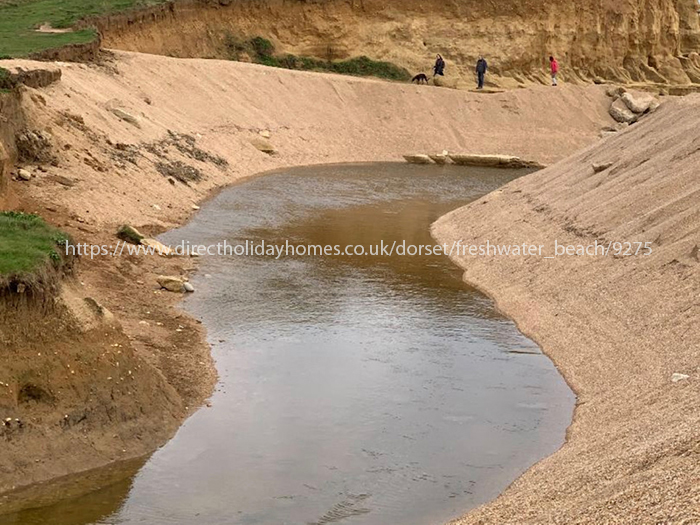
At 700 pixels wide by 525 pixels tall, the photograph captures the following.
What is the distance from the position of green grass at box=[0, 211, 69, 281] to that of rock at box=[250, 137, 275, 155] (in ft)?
74.2

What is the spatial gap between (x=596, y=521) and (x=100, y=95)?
89.4ft

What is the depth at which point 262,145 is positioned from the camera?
4006cm

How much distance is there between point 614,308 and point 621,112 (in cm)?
3269

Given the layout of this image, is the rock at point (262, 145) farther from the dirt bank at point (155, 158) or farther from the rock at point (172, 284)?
the rock at point (172, 284)

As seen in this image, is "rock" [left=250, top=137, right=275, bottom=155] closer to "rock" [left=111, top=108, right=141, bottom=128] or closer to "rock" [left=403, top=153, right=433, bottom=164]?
"rock" [left=403, top=153, right=433, bottom=164]

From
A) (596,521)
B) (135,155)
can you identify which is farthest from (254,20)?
(596,521)

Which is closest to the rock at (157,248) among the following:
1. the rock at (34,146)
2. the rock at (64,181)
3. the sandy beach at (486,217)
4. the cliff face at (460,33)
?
the sandy beach at (486,217)

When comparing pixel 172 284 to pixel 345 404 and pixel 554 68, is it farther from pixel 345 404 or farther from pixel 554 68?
pixel 554 68

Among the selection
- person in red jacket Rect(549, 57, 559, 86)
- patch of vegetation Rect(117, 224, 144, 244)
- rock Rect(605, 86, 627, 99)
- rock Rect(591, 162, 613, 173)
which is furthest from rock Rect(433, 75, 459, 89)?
patch of vegetation Rect(117, 224, 144, 244)

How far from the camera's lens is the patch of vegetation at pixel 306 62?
49.9 metres

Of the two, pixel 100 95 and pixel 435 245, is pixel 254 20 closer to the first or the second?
pixel 100 95

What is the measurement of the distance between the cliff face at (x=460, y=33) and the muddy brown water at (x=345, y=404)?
23897mm

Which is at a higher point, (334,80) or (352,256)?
(334,80)

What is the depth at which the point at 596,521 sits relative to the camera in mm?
9766
